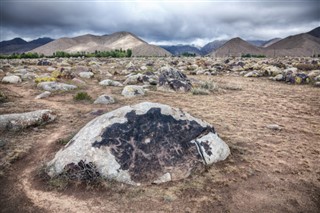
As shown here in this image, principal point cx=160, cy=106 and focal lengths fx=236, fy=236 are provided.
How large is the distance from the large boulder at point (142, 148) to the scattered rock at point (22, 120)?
8.78 ft

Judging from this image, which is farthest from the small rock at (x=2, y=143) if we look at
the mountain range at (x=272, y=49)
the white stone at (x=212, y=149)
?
the mountain range at (x=272, y=49)

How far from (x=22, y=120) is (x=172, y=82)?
907cm

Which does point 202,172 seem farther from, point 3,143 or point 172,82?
point 172,82

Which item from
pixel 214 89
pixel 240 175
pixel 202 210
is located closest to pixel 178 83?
pixel 214 89

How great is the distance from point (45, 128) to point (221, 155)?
5385 millimetres

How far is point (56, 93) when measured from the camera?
1255cm

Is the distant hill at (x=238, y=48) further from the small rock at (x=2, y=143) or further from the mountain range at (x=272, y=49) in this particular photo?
the small rock at (x=2, y=143)

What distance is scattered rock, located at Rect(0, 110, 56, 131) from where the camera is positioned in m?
6.95

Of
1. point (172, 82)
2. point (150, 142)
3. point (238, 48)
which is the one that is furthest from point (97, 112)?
point (238, 48)

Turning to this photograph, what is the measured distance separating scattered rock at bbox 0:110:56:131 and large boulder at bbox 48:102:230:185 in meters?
2.68

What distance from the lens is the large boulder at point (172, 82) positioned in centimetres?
1430

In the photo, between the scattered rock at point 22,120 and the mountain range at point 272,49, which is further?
the mountain range at point 272,49

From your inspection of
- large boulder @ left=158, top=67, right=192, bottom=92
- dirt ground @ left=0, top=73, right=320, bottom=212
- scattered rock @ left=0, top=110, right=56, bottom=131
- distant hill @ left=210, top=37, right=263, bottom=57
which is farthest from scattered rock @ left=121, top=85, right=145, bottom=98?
distant hill @ left=210, top=37, right=263, bottom=57

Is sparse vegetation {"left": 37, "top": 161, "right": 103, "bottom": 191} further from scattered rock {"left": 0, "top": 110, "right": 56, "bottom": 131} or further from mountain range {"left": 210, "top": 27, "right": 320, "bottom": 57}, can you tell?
mountain range {"left": 210, "top": 27, "right": 320, "bottom": 57}
